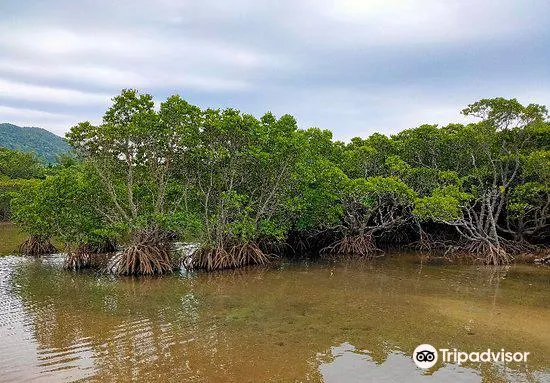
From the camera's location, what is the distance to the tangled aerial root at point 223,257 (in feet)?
58.4

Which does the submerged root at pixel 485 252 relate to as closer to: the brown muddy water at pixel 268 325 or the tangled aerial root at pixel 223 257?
the brown muddy water at pixel 268 325

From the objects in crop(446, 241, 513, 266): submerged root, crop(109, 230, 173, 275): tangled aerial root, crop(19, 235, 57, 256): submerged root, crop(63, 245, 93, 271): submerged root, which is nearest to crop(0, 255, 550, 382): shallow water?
crop(109, 230, 173, 275): tangled aerial root

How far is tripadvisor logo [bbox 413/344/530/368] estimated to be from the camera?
805cm

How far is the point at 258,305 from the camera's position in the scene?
483 inches

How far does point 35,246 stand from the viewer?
896 inches

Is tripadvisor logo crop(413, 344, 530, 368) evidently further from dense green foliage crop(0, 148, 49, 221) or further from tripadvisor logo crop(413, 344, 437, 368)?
dense green foliage crop(0, 148, 49, 221)

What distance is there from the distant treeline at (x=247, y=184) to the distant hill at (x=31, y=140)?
340ft

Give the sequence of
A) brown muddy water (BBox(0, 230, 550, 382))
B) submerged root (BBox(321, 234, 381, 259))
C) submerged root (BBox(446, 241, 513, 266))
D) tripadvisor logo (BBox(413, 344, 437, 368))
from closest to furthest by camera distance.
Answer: brown muddy water (BBox(0, 230, 550, 382)), tripadvisor logo (BBox(413, 344, 437, 368)), submerged root (BBox(446, 241, 513, 266)), submerged root (BBox(321, 234, 381, 259))

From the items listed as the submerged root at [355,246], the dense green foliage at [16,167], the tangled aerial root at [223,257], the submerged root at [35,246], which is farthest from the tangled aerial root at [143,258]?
the dense green foliage at [16,167]

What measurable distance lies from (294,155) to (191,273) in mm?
6094

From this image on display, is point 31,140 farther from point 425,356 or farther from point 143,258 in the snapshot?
point 425,356

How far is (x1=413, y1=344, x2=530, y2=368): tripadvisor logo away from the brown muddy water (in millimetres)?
172

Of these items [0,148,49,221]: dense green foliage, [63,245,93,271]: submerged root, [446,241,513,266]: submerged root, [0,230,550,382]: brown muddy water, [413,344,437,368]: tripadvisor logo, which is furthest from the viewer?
[0,148,49,221]: dense green foliage

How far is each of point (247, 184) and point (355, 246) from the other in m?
6.60
